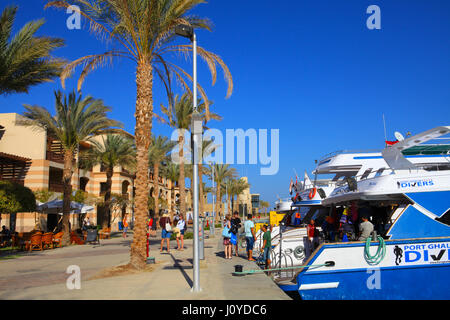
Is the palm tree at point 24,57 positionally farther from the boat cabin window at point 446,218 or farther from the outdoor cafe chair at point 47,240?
the boat cabin window at point 446,218

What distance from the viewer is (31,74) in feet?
54.1

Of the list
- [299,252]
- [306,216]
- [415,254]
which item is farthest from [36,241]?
[415,254]

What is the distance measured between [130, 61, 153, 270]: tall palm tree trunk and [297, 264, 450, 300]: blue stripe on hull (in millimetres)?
5272

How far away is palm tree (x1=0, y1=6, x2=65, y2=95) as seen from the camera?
15.2m

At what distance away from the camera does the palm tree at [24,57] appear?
15.2 meters

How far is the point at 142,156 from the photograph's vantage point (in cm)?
1209

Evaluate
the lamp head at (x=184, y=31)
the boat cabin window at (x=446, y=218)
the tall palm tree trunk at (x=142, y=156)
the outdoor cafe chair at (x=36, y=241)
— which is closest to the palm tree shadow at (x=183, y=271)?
Result: the tall palm tree trunk at (x=142, y=156)

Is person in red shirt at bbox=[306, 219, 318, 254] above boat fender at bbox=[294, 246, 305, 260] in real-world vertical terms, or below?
above

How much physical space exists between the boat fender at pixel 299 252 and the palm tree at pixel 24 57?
13.1 m

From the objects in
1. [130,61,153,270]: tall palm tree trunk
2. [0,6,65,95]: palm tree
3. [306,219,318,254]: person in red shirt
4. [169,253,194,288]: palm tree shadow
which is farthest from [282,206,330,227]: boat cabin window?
[0,6,65,95]: palm tree

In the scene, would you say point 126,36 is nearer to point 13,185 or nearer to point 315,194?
point 315,194

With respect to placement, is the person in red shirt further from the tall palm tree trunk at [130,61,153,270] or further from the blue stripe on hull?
the tall palm tree trunk at [130,61,153,270]

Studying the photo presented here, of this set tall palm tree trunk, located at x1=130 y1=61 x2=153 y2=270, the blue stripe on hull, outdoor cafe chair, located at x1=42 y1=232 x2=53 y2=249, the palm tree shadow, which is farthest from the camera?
outdoor cafe chair, located at x1=42 y1=232 x2=53 y2=249

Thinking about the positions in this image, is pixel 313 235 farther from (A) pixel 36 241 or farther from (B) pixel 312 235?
(A) pixel 36 241
